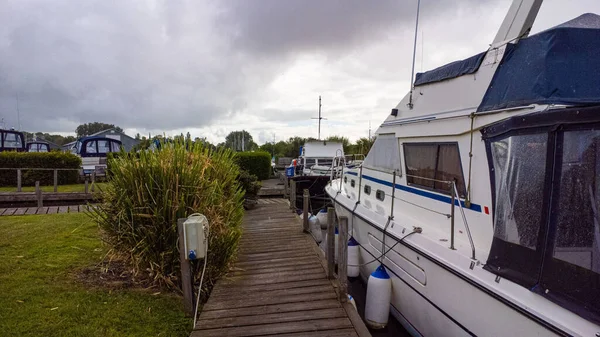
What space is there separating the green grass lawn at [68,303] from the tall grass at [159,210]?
1.49ft

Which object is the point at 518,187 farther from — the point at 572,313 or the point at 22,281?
the point at 22,281

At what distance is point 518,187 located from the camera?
2717 millimetres

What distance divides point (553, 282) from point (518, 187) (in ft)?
2.24

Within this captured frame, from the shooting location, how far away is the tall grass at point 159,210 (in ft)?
14.9

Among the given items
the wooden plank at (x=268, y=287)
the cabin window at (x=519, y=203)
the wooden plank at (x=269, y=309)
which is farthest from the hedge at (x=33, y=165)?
the cabin window at (x=519, y=203)

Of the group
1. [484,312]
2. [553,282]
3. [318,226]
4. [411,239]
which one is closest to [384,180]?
[411,239]

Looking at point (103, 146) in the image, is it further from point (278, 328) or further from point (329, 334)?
point (329, 334)

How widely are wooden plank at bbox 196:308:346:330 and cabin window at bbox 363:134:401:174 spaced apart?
279 cm

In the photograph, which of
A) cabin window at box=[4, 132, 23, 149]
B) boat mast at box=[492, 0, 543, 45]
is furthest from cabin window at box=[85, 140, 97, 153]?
boat mast at box=[492, 0, 543, 45]

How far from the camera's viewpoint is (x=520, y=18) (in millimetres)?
4508

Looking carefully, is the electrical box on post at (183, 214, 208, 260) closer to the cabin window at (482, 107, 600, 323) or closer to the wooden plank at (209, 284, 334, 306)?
the wooden plank at (209, 284, 334, 306)

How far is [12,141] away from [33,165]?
8.14m

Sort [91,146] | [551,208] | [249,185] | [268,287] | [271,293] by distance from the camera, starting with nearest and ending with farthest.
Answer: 1. [551,208]
2. [271,293]
3. [268,287]
4. [249,185]
5. [91,146]

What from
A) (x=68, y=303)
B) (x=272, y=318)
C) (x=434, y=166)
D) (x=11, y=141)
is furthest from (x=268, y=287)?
(x=11, y=141)
